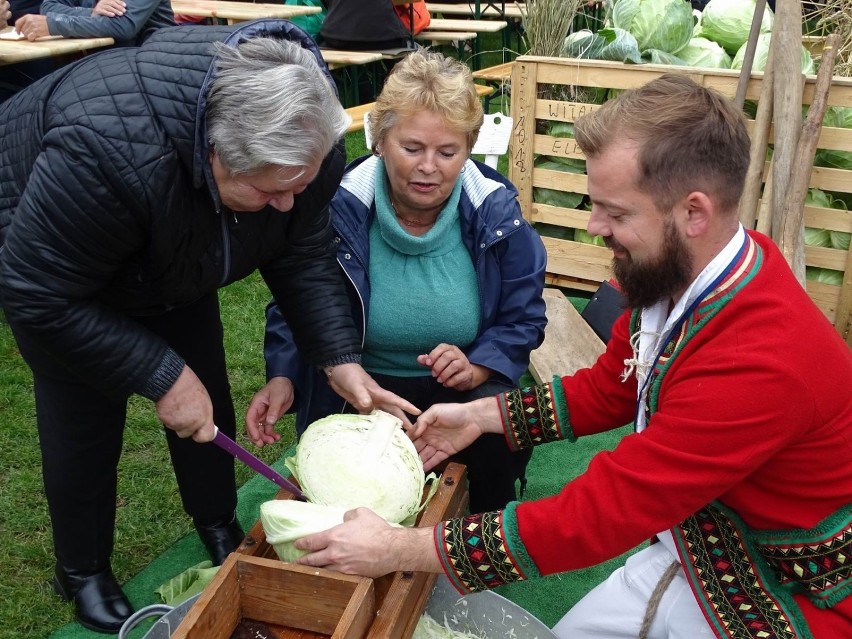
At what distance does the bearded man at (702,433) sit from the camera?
175 centimetres

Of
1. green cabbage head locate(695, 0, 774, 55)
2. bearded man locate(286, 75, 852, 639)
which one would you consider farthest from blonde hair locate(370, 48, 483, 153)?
green cabbage head locate(695, 0, 774, 55)

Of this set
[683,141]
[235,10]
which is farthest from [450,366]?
[235,10]

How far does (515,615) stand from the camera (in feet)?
7.33

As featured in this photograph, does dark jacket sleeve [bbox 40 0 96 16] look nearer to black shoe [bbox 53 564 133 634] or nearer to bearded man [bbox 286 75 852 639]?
black shoe [bbox 53 564 133 634]

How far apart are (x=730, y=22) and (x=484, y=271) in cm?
308

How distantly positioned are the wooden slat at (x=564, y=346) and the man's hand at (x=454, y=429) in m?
1.81

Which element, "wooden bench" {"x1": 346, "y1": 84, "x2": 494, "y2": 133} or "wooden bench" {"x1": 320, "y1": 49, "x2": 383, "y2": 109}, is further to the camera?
"wooden bench" {"x1": 320, "y1": 49, "x2": 383, "y2": 109}

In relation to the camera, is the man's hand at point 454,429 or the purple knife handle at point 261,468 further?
the man's hand at point 454,429

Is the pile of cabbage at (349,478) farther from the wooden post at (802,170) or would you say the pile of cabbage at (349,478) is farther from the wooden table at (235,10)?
the wooden table at (235,10)

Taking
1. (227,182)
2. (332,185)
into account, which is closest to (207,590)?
(227,182)

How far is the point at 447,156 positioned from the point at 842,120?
2.72 m

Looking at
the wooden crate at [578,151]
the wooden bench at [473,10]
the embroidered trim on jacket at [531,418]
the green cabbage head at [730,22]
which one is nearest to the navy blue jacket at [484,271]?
the embroidered trim on jacket at [531,418]

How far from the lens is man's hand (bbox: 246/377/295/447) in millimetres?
2725

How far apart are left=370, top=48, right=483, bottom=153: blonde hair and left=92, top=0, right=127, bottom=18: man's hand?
401 cm
